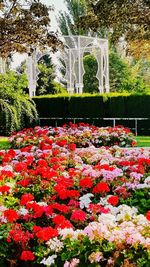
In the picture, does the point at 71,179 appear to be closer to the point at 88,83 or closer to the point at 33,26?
the point at 33,26

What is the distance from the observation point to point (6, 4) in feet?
48.3

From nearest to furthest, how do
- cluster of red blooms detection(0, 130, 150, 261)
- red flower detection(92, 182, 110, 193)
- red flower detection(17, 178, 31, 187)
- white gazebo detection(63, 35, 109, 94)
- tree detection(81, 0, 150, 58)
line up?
cluster of red blooms detection(0, 130, 150, 261) < red flower detection(92, 182, 110, 193) < red flower detection(17, 178, 31, 187) < tree detection(81, 0, 150, 58) < white gazebo detection(63, 35, 109, 94)

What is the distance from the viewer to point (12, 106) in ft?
59.1

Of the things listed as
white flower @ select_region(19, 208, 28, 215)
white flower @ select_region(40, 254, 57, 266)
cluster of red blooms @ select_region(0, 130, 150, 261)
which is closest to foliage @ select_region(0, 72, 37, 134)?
cluster of red blooms @ select_region(0, 130, 150, 261)

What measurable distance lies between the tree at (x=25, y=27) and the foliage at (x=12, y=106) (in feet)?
10.7

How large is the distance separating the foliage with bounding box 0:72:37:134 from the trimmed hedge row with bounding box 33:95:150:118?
1.80m

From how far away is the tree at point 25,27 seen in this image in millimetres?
13750

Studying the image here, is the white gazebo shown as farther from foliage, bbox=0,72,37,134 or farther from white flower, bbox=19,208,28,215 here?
white flower, bbox=19,208,28,215

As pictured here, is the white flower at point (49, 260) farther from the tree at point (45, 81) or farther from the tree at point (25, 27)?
the tree at point (45, 81)

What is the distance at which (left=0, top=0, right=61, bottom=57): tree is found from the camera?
13.8m

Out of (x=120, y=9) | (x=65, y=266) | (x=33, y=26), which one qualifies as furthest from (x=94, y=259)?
(x=33, y=26)

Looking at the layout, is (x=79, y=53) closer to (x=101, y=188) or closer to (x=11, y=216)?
(x=101, y=188)

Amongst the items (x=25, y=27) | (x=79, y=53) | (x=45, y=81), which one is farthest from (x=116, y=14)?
(x=45, y=81)

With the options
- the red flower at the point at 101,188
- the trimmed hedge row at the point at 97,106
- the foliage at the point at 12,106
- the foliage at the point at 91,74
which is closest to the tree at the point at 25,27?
the foliage at the point at 12,106
